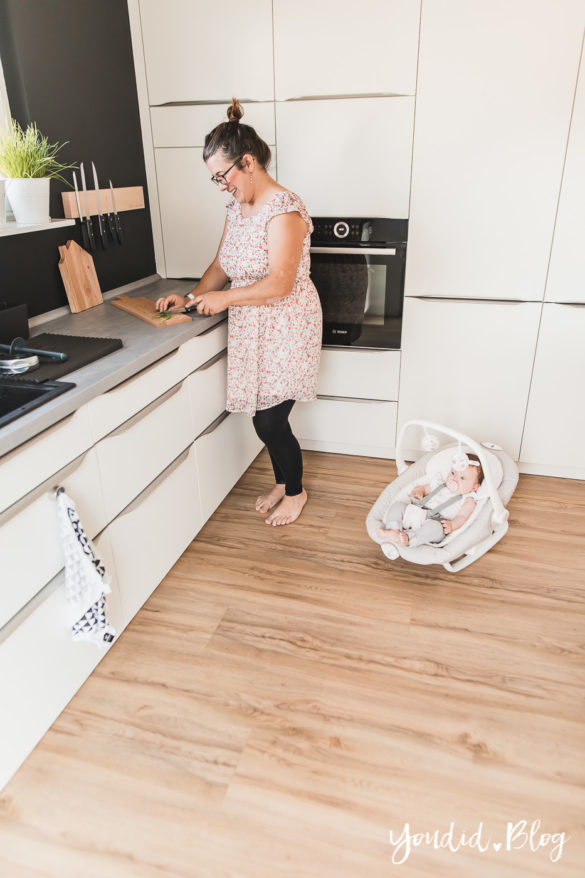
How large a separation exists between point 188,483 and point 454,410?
1.27 metres

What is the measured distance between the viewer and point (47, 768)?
1515 mm

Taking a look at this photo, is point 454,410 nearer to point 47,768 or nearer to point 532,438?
point 532,438

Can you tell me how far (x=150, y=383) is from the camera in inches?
72.3

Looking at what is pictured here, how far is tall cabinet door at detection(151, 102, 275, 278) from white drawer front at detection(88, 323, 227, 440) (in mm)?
653

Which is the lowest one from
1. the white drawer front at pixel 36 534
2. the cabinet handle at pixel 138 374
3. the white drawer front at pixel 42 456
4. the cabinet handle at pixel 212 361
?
the white drawer front at pixel 36 534

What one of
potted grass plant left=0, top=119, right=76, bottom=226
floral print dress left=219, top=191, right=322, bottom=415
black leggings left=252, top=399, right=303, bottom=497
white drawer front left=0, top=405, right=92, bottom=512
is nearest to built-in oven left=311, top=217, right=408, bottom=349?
floral print dress left=219, top=191, right=322, bottom=415

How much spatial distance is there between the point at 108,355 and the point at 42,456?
0.47 metres

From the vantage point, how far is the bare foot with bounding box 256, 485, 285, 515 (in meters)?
2.56

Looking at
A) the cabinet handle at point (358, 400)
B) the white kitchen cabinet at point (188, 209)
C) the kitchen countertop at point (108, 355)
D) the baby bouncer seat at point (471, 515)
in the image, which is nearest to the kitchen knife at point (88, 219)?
the kitchen countertop at point (108, 355)

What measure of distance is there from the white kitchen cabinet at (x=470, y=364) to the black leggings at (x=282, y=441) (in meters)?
0.64

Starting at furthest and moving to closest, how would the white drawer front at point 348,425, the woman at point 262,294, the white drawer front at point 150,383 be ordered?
the white drawer front at point 348,425 < the woman at point 262,294 < the white drawer front at point 150,383

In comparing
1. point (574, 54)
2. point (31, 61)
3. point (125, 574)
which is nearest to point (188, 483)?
point (125, 574)

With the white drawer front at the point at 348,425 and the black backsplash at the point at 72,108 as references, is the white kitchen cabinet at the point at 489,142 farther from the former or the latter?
the black backsplash at the point at 72,108

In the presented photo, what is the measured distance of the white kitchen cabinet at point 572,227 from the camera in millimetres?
2201
